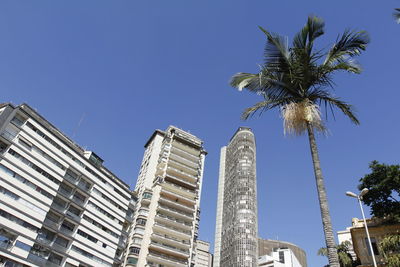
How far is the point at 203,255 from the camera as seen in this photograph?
111m

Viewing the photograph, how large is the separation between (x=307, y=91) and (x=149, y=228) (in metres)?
61.5

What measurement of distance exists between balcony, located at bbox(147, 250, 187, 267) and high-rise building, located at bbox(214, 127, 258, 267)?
23695 mm

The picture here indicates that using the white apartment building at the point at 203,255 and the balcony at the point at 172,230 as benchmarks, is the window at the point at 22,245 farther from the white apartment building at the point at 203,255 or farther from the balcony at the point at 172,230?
the white apartment building at the point at 203,255

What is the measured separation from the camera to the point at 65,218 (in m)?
48.8

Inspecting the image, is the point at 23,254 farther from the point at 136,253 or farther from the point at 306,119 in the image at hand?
the point at 306,119

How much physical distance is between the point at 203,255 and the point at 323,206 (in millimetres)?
110047

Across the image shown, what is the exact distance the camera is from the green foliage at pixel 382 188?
83.8ft

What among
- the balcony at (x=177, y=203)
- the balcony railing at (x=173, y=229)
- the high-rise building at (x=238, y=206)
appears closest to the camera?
the balcony railing at (x=173, y=229)

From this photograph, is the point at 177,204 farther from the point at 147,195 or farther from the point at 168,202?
the point at 147,195

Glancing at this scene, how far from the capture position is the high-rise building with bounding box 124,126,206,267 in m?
63.9

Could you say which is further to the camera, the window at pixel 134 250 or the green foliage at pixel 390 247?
the window at pixel 134 250

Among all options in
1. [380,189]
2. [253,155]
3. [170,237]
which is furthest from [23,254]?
[253,155]

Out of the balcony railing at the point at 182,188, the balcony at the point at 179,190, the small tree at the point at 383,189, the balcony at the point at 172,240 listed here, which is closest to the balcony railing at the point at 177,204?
the balcony at the point at 179,190

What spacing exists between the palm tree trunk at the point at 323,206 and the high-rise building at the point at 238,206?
263 feet
